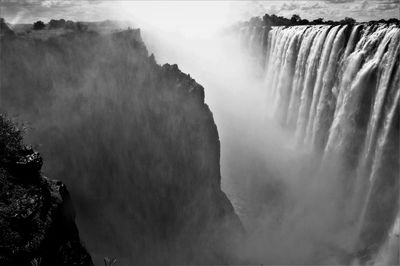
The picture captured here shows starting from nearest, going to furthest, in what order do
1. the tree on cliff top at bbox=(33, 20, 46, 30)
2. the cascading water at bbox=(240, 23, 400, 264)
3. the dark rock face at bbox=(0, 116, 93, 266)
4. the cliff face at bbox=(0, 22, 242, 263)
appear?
the dark rock face at bbox=(0, 116, 93, 266)
the cliff face at bbox=(0, 22, 242, 263)
the tree on cliff top at bbox=(33, 20, 46, 30)
the cascading water at bbox=(240, 23, 400, 264)

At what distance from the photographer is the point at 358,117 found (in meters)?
22.9

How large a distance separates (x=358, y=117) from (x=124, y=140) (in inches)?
648

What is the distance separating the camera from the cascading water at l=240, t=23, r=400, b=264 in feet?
64.2

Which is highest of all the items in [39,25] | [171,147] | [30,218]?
[39,25]

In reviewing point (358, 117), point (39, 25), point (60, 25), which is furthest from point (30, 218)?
point (358, 117)

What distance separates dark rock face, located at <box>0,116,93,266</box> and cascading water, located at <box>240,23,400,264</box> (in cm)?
1870

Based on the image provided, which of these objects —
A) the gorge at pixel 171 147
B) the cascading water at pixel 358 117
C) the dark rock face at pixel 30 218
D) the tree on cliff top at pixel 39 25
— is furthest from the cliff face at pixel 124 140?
the cascading water at pixel 358 117

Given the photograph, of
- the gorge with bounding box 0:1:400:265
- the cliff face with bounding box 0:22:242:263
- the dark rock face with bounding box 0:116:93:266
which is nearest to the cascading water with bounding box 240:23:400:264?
the gorge with bounding box 0:1:400:265

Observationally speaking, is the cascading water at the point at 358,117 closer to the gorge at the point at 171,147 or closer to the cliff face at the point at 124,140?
the gorge at the point at 171,147

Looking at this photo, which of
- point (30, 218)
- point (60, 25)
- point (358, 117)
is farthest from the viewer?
point (358, 117)

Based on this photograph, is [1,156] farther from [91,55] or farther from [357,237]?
[357,237]

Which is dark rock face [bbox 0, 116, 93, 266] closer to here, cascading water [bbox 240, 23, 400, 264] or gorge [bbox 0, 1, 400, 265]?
gorge [bbox 0, 1, 400, 265]

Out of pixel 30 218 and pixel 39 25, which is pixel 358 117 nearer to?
pixel 39 25

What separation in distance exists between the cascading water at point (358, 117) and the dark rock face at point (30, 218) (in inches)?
736
